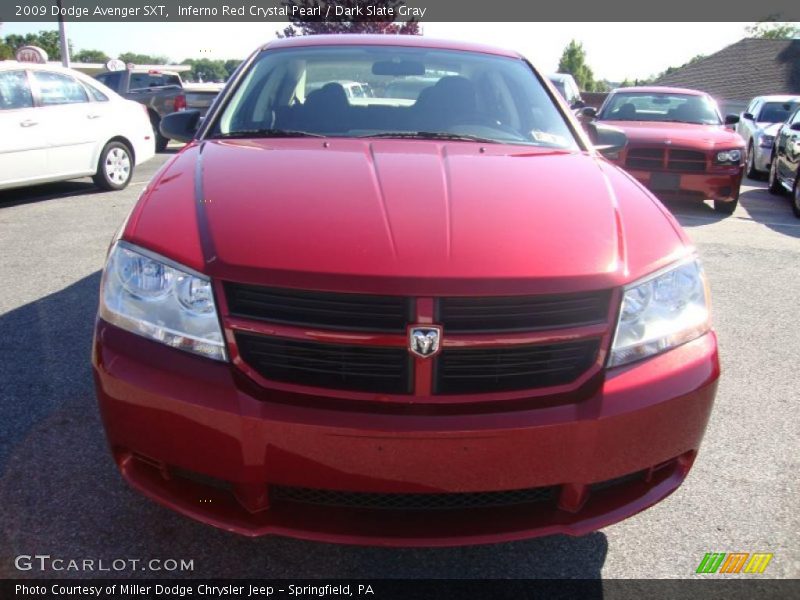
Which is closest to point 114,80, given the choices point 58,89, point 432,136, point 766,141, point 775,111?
point 58,89

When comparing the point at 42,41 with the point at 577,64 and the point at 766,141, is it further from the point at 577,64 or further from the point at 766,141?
the point at 766,141

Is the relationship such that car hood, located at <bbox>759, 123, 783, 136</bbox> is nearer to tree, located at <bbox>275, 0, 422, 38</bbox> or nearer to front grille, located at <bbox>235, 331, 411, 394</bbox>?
front grille, located at <bbox>235, 331, 411, 394</bbox>

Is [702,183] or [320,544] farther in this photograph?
[702,183]

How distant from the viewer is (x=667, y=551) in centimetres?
223

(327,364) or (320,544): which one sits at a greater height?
(327,364)

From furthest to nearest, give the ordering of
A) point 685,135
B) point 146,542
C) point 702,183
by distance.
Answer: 1. point 685,135
2. point 702,183
3. point 146,542

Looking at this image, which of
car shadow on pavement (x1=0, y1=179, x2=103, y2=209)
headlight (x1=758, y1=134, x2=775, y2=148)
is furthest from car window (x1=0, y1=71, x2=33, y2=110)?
headlight (x1=758, y1=134, x2=775, y2=148)

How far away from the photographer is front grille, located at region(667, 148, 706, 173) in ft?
27.3

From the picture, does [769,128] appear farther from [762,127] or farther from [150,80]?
[150,80]

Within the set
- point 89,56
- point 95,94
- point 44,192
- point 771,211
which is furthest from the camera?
point 89,56

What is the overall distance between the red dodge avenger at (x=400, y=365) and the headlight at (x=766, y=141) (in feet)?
38.6

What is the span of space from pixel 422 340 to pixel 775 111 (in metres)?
14.6

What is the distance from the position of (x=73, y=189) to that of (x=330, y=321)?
8.61 metres

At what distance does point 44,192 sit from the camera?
29.1ft
